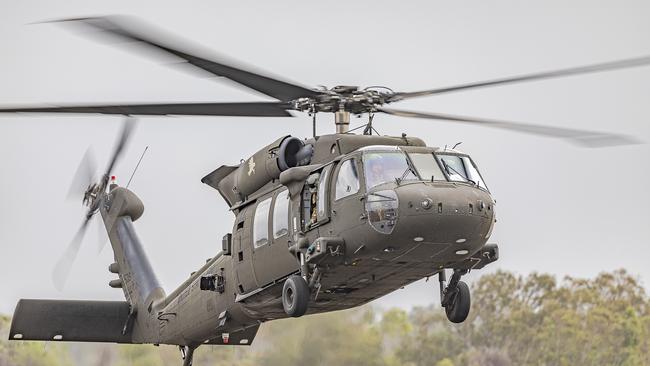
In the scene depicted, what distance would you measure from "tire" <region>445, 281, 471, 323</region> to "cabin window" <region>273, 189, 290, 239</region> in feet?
7.61

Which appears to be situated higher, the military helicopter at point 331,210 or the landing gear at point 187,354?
the military helicopter at point 331,210

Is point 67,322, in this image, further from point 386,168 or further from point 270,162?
point 386,168

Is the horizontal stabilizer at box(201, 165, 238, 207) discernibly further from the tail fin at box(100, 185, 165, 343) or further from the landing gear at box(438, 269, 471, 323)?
the landing gear at box(438, 269, 471, 323)

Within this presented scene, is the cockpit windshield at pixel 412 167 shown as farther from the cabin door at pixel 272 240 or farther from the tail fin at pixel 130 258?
the tail fin at pixel 130 258

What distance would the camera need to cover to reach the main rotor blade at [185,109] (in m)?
13.5

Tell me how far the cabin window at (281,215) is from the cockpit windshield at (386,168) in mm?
1443

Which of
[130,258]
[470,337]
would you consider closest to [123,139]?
[130,258]

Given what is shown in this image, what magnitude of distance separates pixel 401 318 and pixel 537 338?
5.19 metres

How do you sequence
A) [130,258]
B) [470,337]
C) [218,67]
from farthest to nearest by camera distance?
[470,337], [130,258], [218,67]

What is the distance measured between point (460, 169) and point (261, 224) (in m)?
2.80

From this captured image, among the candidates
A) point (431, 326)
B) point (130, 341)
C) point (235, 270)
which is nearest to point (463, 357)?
point (431, 326)

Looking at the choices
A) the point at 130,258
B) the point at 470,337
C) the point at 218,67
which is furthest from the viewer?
the point at 470,337

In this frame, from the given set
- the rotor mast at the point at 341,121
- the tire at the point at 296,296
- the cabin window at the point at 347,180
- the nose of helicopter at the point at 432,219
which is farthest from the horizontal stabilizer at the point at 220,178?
the nose of helicopter at the point at 432,219

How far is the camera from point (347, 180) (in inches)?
540
